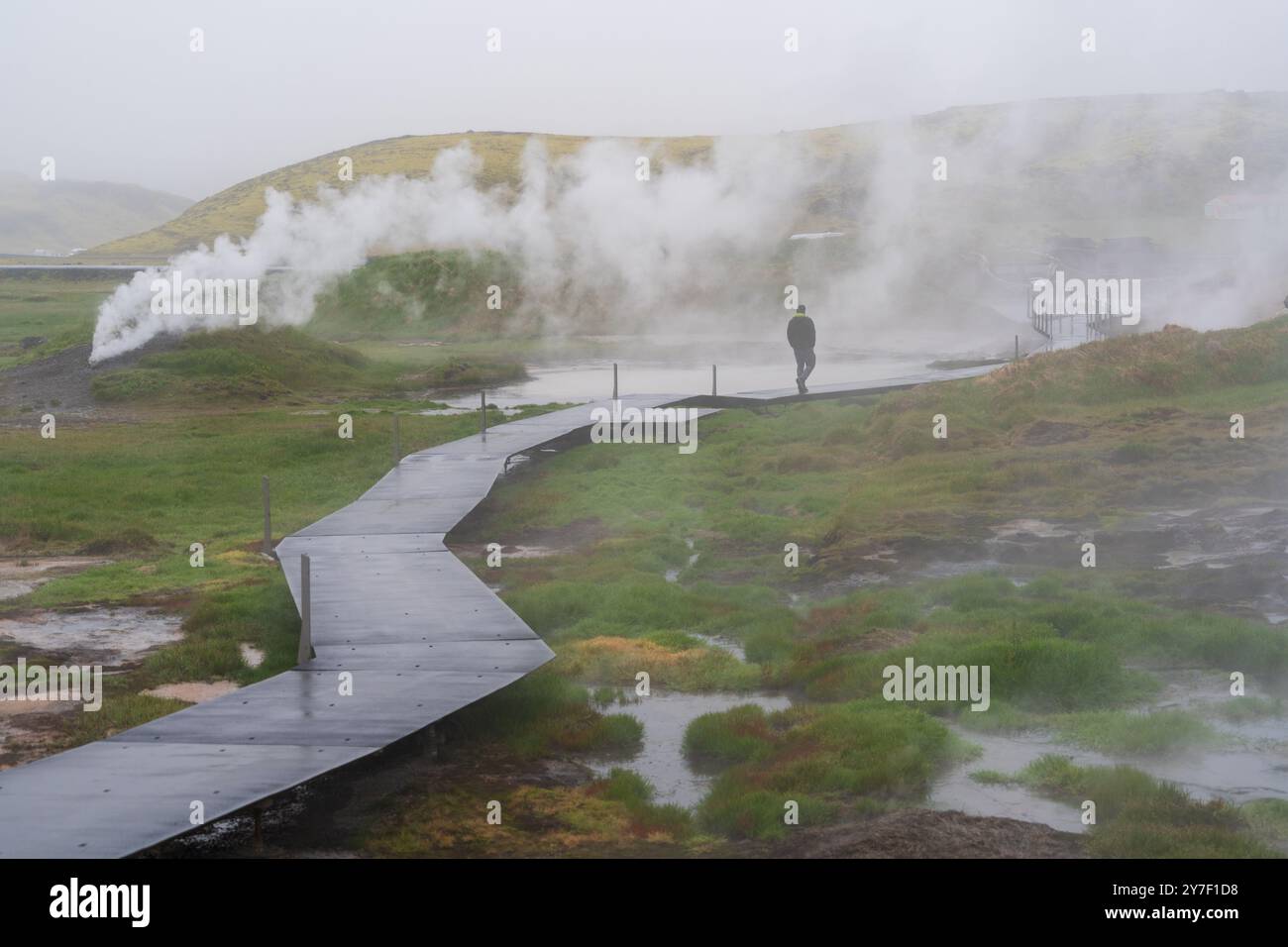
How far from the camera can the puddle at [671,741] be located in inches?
352

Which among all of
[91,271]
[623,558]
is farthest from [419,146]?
[623,558]

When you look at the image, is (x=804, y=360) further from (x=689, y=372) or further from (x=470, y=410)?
(x=689, y=372)

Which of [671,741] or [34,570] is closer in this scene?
[671,741]

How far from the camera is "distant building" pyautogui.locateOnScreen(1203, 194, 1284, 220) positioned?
5562cm

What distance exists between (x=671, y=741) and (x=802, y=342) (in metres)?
20.0

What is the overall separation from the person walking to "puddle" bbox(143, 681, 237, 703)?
1896 cm

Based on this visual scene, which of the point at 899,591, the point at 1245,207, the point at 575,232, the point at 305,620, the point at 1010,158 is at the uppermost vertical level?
the point at 1010,158

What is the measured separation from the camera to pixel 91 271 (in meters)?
84.6

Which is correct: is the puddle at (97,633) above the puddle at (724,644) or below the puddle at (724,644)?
above

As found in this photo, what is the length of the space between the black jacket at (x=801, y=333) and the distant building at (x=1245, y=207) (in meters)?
33.2

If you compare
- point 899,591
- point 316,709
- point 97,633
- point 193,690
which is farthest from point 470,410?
point 316,709

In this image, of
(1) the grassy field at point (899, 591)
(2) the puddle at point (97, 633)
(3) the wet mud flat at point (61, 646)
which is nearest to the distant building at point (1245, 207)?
(1) the grassy field at point (899, 591)

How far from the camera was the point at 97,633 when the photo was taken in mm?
13469

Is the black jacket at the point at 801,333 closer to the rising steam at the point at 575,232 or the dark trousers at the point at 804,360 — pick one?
the dark trousers at the point at 804,360
